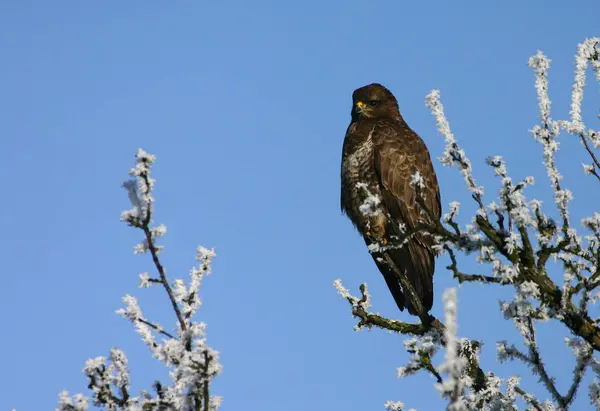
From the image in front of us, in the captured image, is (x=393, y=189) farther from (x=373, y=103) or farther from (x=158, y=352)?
(x=158, y=352)

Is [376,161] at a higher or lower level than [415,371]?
higher

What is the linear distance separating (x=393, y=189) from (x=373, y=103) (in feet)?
5.94

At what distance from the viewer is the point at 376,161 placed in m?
9.20

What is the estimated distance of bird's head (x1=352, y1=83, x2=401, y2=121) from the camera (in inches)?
407

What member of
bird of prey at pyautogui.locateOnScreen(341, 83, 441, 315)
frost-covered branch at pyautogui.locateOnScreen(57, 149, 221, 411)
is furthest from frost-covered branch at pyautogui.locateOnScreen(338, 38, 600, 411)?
bird of prey at pyautogui.locateOnScreen(341, 83, 441, 315)

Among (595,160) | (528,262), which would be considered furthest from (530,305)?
(595,160)

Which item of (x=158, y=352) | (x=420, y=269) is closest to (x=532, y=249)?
(x=158, y=352)

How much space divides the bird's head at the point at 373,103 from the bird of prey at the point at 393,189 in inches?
11.2

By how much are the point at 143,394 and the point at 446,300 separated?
2.04m

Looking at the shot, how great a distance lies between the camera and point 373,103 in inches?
413

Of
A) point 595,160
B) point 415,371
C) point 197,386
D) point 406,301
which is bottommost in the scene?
point 197,386

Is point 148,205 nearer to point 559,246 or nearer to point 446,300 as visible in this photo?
point 446,300

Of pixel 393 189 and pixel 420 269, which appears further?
pixel 393 189

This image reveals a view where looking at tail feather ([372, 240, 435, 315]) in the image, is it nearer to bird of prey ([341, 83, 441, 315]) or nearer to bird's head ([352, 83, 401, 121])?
bird of prey ([341, 83, 441, 315])
